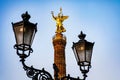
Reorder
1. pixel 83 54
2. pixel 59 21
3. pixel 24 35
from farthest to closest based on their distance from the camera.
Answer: pixel 59 21, pixel 83 54, pixel 24 35

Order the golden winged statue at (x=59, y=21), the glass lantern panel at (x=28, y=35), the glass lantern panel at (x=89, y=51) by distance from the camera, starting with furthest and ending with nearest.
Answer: the golden winged statue at (x=59, y=21)
the glass lantern panel at (x=89, y=51)
the glass lantern panel at (x=28, y=35)

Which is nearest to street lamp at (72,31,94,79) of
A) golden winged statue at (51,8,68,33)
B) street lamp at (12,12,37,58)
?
street lamp at (12,12,37,58)

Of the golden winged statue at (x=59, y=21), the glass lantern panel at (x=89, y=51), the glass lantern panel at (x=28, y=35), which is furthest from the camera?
the golden winged statue at (x=59, y=21)

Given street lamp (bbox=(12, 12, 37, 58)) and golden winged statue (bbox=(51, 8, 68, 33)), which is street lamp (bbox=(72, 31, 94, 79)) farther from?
golden winged statue (bbox=(51, 8, 68, 33))

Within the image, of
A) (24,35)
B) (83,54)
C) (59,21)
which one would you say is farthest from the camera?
(59,21)

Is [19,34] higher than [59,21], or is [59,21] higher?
[59,21]

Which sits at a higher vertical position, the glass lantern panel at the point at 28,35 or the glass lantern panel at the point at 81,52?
the glass lantern panel at the point at 28,35

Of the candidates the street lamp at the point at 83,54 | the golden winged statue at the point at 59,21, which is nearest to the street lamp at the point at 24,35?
the street lamp at the point at 83,54

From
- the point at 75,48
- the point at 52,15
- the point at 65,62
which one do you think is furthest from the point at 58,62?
the point at 75,48

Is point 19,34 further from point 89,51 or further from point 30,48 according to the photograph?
point 89,51

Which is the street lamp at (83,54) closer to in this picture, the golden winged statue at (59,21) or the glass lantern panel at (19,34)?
the glass lantern panel at (19,34)

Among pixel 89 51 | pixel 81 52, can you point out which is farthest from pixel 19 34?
pixel 89 51

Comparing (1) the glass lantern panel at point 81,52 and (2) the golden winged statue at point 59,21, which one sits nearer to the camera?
(1) the glass lantern panel at point 81,52

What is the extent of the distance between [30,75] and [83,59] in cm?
104
